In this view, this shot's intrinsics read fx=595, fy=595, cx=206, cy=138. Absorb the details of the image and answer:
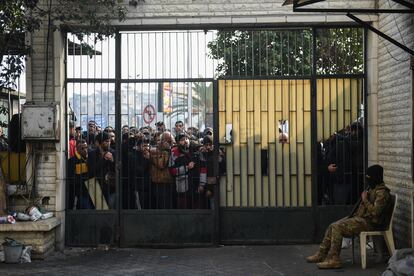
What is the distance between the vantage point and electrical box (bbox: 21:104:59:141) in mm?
8883

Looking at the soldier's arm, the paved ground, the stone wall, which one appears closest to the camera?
the soldier's arm

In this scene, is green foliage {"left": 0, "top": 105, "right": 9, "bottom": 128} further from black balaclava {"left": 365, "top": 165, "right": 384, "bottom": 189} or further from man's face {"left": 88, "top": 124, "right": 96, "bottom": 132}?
black balaclava {"left": 365, "top": 165, "right": 384, "bottom": 189}

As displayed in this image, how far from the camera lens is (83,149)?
370 inches

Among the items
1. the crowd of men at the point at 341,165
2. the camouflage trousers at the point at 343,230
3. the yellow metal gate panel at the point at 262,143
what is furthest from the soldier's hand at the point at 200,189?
the camouflage trousers at the point at 343,230

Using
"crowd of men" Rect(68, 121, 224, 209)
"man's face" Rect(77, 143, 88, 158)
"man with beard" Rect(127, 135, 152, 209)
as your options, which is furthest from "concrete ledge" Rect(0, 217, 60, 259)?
"man with beard" Rect(127, 135, 152, 209)

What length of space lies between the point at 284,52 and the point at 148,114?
7.68 feet

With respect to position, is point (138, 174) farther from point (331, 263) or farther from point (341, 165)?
point (331, 263)

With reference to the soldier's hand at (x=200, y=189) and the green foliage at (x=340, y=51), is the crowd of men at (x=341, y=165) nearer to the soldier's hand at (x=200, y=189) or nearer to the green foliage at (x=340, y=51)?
the green foliage at (x=340, y=51)

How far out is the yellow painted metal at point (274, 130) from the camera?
9.31 metres

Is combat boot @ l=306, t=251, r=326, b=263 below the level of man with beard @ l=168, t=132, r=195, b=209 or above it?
below

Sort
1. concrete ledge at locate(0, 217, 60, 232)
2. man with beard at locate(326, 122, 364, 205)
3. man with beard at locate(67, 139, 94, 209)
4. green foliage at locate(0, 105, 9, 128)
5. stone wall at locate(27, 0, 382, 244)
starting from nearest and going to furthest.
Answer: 1. concrete ledge at locate(0, 217, 60, 232)
2. stone wall at locate(27, 0, 382, 244)
3. green foliage at locate(0, 105, 9, 128)
4. man with beard at locate(326, 122, 364, 205)
5. man with beard at locate(67, 139, 94, 209)

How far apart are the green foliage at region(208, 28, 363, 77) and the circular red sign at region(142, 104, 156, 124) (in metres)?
1.19

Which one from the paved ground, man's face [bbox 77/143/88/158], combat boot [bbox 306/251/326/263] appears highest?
man's face [bbox 77/143/88/158]

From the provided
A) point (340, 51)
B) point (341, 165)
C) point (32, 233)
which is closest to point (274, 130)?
point (341, 165)
